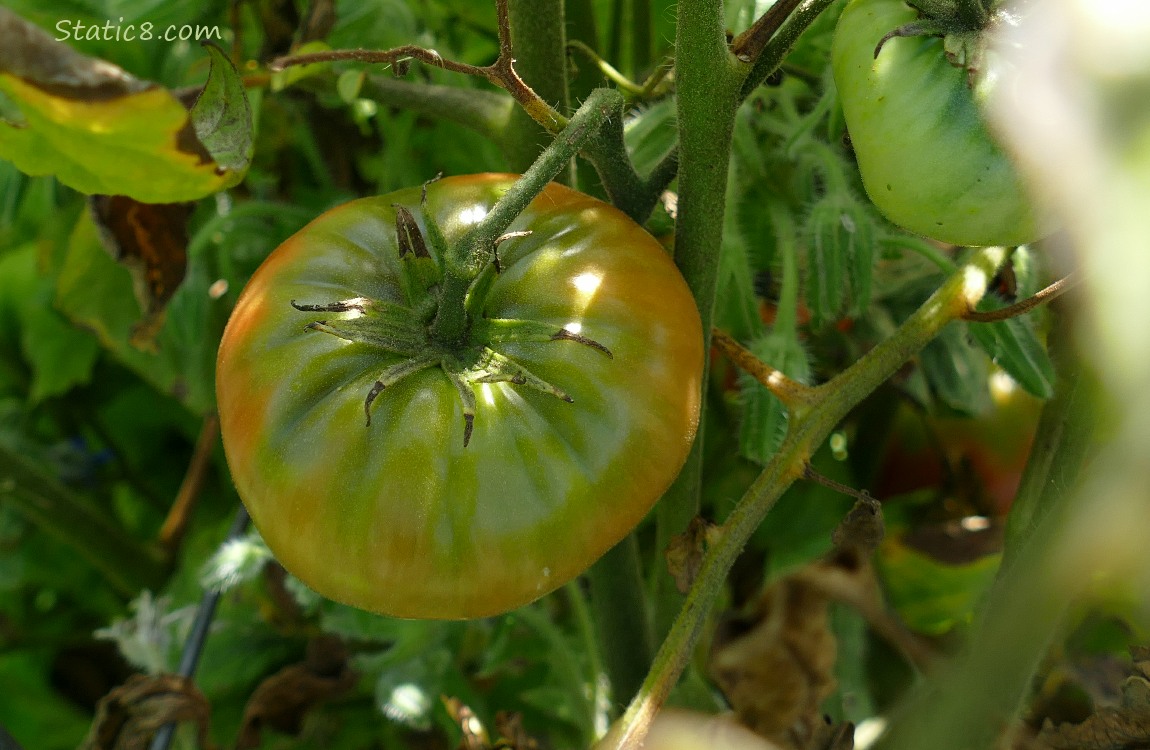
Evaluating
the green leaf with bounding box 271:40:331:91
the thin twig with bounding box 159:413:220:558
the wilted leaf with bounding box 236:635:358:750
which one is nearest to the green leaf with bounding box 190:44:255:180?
the green leaf with bounding box 271:40:331:91

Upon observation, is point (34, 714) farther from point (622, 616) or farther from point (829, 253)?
point (829, 253)

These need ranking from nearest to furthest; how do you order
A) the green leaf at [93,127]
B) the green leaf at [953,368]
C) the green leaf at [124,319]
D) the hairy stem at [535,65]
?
the green leaf at [93,127], the hairy stem at [535,65], the green leaf at [953,368], the green leaf at [124,319]

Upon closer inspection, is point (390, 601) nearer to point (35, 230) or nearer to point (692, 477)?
point (692, 477)

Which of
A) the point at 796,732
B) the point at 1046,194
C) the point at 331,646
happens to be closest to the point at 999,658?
the point at 1046,194

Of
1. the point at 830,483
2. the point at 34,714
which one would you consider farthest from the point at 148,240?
the point at 34,714

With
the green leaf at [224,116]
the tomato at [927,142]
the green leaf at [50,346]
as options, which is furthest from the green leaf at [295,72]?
the green leaf at [50,346]

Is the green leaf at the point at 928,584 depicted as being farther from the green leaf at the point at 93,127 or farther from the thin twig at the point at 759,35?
the green leaf at the point at 93,127
